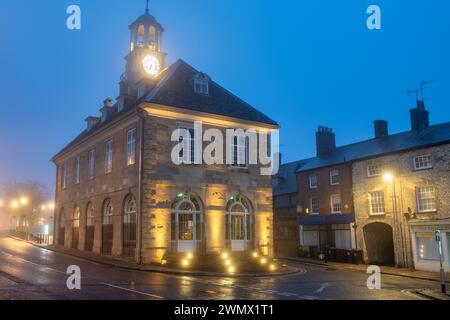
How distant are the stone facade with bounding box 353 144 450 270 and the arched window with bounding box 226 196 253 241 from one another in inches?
402

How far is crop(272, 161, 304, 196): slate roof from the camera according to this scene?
45094 millimetres

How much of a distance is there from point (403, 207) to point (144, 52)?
76.4ft

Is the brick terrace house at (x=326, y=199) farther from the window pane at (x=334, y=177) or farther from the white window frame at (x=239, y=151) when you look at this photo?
the white window frame at (x=239, y=151)

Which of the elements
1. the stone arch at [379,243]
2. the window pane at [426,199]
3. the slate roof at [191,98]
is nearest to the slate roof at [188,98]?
the slate roof at [191,98]

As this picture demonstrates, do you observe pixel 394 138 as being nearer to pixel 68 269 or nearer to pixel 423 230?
pixel 423 230

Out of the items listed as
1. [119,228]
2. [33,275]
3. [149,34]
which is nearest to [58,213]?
[119,228]

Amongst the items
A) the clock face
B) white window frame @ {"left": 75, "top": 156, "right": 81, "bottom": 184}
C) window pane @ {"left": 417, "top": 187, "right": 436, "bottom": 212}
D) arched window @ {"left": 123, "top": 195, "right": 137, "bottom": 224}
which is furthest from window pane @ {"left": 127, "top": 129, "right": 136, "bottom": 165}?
window pane @ {"left": 417, "top": 187, "right": 436, "bottom": 212}

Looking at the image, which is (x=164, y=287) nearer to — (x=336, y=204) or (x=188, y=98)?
(x=188, y=98)

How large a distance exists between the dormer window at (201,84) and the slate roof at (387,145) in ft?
44.8

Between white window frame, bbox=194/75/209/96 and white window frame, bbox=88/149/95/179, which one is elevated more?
white window frame, bbox=194/75/209/96

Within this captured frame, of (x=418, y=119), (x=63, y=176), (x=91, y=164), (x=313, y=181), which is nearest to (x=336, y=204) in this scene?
(x=313, y=181)

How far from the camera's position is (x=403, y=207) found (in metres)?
31.7

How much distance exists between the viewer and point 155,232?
85.3 feet

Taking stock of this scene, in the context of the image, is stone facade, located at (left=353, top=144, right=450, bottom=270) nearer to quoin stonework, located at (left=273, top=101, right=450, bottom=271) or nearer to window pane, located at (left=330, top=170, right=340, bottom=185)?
quoin stonework, located at (left=273, top=101, right=450, bottom=271)
